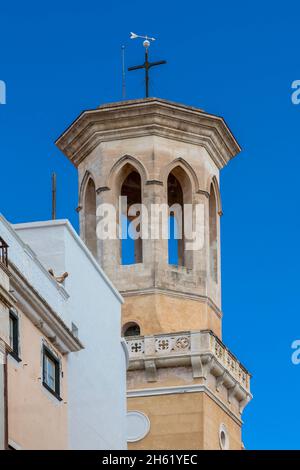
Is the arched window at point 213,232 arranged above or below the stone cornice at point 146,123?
below

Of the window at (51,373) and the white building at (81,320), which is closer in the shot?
the window at (51,373)

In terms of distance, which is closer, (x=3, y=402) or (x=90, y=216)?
(x=3, y=402)

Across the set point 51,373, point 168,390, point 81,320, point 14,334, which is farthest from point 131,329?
point 14,334

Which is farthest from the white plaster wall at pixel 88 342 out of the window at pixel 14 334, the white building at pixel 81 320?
the window at pixel 14 334

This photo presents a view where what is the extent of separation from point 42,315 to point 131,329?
29231 mm

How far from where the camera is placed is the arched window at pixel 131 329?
7344 cm

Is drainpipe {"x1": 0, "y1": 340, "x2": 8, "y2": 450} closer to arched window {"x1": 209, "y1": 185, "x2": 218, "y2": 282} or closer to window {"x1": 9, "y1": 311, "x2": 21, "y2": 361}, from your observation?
window {"x1": 9, "y1": 311, "x2": 21, "y2": 361}

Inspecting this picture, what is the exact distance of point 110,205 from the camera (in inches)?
2992

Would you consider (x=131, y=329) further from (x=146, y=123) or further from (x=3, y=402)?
(x=3, y=402)

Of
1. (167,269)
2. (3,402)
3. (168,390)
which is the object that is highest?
(167,269)

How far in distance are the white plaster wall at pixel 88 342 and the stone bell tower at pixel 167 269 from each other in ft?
64.2

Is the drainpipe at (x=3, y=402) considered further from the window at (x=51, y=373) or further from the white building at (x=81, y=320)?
the window at (x=51, y=373)

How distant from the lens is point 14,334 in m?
43.0

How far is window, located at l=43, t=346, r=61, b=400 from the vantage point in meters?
44.8
